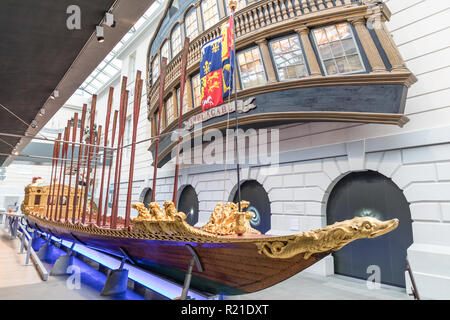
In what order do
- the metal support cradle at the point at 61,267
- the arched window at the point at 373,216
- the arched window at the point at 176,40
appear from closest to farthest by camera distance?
the arched window at the point at 373,216 < the metal support cradle at the point at 61,267 < the arched window at the point at 176,40

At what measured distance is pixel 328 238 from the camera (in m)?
2.03

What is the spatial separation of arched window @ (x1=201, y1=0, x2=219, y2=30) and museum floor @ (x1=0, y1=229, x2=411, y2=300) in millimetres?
6533

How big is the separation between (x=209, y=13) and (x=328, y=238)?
7.06 metres

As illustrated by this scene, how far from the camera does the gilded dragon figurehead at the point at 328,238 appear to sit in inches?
73.9

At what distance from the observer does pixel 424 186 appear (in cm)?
432

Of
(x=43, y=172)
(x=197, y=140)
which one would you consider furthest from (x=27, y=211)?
(x=43, y=172)

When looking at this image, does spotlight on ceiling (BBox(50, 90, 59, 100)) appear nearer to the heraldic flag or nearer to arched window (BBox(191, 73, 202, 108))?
the heraldic flag

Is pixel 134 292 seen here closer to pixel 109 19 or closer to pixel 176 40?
pixel 109 19

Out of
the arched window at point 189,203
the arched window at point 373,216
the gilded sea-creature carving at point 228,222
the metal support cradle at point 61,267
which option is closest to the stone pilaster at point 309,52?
the arched window at point 373,216

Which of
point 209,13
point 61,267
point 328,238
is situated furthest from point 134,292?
point 209,13

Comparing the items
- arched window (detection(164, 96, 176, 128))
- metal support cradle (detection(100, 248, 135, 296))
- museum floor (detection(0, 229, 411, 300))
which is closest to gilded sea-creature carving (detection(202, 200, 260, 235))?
museum floor (detection(0, 229, 411, 300))

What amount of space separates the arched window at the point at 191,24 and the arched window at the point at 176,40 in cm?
46

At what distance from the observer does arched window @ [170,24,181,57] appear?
27.7 feet

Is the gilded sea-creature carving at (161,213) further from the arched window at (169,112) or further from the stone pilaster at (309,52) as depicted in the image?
the arched window at (169,112)
